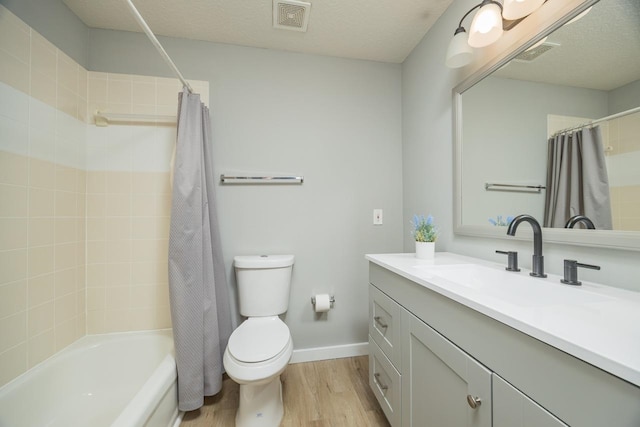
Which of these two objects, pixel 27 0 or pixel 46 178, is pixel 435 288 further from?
pixel 27 0

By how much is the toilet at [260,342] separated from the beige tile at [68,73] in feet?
4.54

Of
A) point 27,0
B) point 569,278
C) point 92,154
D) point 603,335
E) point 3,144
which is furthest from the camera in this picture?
point 92,154

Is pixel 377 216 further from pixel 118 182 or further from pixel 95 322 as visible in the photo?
pixel 95 322

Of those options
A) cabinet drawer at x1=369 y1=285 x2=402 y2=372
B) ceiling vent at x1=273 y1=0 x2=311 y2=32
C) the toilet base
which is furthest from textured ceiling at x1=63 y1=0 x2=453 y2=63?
the toilet base

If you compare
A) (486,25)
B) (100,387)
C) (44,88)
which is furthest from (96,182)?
(486,25)

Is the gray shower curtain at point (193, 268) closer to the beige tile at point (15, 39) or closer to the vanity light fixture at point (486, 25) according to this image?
the beige tile at point (15, 39)

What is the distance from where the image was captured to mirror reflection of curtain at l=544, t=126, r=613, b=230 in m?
0.80

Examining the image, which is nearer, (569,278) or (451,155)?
(569,278)

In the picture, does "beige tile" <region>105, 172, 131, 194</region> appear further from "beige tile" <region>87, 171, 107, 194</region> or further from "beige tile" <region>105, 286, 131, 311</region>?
"beige tile" <region>105, 286, 131, 311</region>

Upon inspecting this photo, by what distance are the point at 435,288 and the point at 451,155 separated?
0.94 m

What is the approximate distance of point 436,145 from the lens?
5.08 ft

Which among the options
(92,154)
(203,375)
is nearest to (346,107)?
(92,154)

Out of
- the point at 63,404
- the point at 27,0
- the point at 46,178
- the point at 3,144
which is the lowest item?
the point at 63,404

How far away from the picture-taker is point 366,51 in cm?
179
